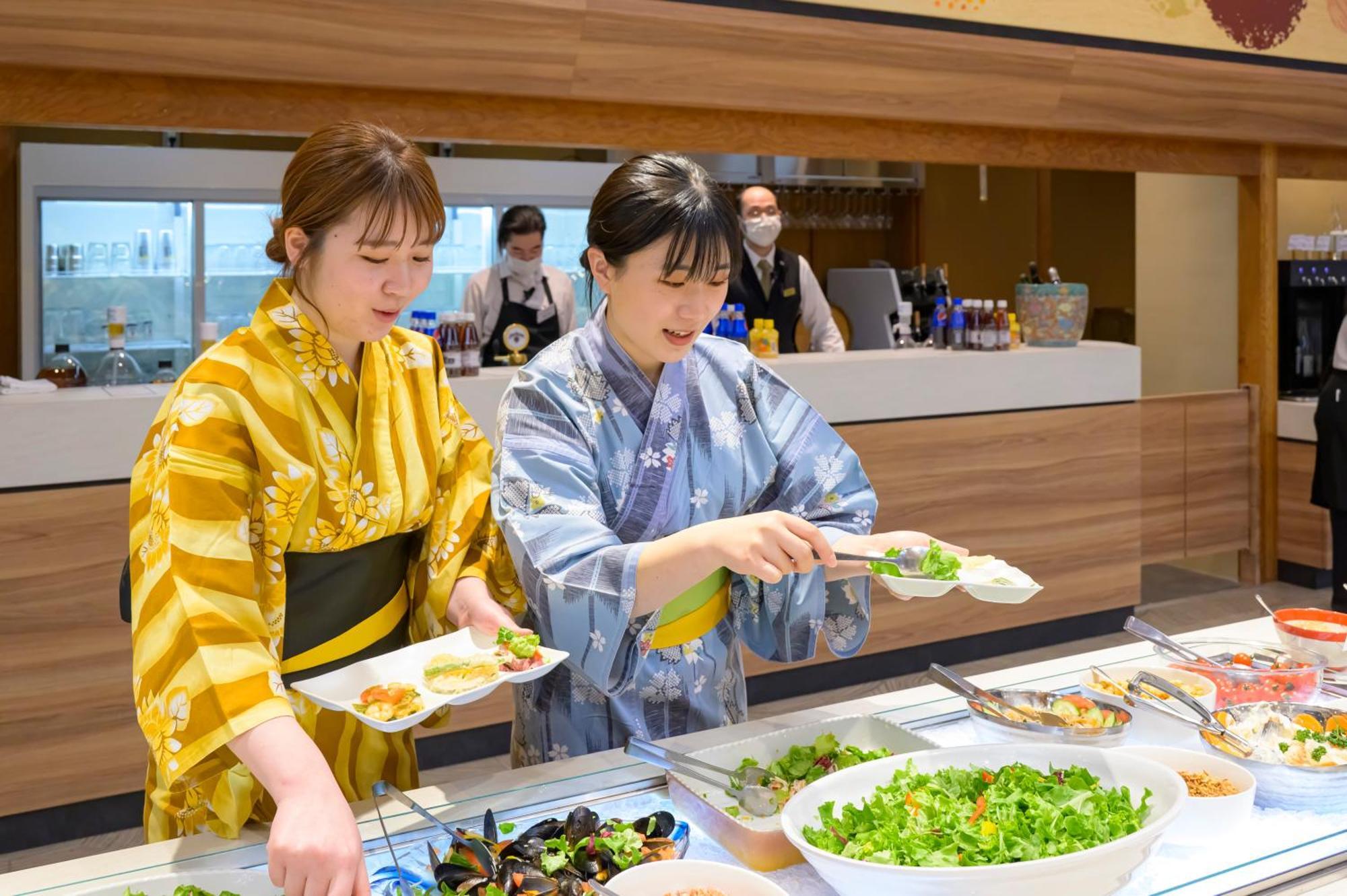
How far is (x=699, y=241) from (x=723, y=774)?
27.8 inches

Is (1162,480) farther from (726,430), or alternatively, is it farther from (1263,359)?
(726,430)

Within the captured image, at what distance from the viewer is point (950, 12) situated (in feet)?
14.9

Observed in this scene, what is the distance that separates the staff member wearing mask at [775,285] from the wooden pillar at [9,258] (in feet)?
11.0

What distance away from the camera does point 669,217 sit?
5.46 feet

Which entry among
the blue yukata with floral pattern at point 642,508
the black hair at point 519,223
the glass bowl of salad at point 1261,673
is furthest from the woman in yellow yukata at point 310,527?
the black hair at point 519,223

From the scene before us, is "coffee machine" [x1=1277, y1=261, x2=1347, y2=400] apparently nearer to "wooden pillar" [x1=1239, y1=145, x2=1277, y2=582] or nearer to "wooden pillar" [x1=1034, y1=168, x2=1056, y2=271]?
"wooden pillar" [x1=1239, y1=145, x2=1277, y2=582]

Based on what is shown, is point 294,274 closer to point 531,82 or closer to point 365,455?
point 365,455

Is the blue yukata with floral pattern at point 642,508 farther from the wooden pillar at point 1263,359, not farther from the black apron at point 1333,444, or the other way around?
the wooden pillar at point 1263,359

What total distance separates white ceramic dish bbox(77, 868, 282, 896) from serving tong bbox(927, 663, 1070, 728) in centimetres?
86

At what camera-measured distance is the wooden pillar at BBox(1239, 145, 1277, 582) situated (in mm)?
6188

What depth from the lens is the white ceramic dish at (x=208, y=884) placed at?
1222 millimetres

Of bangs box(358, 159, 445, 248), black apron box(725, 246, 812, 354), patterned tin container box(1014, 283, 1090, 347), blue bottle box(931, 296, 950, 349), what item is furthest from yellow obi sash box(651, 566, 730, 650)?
black apron box(725, 246, 812, 354)

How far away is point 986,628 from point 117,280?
4.30 meters

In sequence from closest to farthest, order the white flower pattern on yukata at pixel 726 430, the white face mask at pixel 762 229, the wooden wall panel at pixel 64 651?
the white flower pattern on yukata at pixel 726 430 < the wooden wall panel at pixel 64 651 < the white face mask at pixel 762 229
